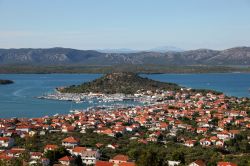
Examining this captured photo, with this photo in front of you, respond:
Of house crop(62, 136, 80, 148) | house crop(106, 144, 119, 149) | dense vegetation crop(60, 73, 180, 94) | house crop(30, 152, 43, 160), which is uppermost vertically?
house crop(30, 152, 43, 160)

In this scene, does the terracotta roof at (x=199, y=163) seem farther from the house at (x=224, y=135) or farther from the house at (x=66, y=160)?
the house at (x=224, y=135)

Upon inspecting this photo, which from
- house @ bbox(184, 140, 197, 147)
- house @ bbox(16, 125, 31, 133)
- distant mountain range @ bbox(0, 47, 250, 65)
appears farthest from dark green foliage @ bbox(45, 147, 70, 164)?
distant mountain range @ bbox(0, 47, 250, 65)

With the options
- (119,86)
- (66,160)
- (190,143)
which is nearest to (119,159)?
(66,160)

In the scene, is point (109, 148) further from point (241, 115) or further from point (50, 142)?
point (241, 115)

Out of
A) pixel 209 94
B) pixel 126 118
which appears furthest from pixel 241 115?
pixel 209 94

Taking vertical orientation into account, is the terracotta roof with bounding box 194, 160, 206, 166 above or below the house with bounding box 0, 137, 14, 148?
above

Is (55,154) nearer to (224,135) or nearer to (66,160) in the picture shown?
(66,160)

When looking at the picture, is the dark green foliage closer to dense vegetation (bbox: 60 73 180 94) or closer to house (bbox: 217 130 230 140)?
house (bbox: 217 130 230 140)

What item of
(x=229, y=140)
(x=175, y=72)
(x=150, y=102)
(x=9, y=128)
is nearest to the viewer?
(x=229, y=140)
